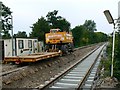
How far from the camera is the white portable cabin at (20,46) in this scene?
27828mm

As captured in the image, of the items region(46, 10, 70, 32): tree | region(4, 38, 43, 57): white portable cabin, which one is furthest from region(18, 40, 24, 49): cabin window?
region(46, 10, 70, 32): tree

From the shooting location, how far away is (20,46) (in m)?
30.3

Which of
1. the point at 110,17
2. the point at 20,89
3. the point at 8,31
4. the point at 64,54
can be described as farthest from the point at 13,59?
the point at 8,31

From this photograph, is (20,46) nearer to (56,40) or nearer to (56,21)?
(56,40)

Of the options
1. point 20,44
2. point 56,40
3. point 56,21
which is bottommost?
point 20,44

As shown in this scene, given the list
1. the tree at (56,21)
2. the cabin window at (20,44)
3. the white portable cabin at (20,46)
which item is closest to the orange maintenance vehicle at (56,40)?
the white portable cabin at (20,46)

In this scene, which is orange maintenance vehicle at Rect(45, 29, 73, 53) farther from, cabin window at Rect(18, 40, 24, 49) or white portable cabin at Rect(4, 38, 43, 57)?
cabin window at Rect(18, 40, 24, 49)

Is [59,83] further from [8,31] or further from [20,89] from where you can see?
[8,31]

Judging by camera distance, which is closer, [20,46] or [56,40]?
[20,46]

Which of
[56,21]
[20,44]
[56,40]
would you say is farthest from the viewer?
[56,21]

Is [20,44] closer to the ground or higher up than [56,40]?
closer to the ground

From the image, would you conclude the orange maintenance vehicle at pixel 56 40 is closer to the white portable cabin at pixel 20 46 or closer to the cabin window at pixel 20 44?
the white portable cabin at pixel 20 46

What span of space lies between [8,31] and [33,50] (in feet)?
69.0

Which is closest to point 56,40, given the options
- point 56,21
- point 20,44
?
point 20,44
